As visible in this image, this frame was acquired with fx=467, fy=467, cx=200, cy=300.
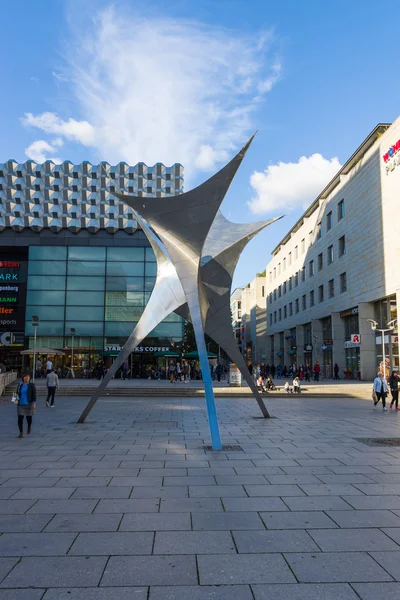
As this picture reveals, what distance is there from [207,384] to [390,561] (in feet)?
23.5

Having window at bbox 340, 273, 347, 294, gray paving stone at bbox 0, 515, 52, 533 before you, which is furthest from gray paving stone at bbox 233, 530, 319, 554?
window at bbox 340, 273, 347, 294

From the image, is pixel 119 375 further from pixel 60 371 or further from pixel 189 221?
pixel 189 221

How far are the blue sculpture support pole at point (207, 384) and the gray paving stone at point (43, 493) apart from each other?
408 centimetres

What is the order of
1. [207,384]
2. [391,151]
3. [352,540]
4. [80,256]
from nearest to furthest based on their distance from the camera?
[352,540]
[207,384]
[391,151]
[80,256]

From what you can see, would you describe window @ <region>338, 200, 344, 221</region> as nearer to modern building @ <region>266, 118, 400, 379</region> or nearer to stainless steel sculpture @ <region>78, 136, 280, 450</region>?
modern building @ <region>266, 118, 400, 379</region>

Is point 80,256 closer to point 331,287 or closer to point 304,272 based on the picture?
point 331,287

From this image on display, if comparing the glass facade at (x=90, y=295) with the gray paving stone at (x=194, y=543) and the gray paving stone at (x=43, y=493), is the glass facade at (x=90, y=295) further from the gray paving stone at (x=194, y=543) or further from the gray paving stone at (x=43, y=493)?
the gray paving stone at (x=194, y=543)

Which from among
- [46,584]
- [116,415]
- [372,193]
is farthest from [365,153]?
[46,584]

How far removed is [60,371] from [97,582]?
41.0 meters

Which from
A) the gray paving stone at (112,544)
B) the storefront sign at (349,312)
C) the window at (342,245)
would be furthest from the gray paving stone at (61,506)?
the window at (342,245)

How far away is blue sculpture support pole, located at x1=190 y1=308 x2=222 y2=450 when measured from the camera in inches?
416

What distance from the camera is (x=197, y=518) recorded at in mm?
5836

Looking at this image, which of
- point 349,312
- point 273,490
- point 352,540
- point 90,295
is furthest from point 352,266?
point 352,540

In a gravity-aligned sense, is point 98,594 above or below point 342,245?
below
